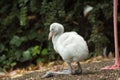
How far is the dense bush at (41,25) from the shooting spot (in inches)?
259

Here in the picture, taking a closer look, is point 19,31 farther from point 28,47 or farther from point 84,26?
point 84,26

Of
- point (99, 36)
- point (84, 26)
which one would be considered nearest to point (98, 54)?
point (99, 36)

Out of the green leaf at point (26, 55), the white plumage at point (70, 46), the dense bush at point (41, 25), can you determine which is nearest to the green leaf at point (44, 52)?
the dense bush at point (41, 25)

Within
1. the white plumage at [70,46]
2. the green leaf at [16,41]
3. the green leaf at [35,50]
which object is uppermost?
the white plumage at [70,46]

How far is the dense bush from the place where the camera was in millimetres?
6586

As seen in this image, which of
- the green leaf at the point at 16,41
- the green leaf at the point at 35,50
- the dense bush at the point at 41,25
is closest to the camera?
the dense bush at the point at 41,25

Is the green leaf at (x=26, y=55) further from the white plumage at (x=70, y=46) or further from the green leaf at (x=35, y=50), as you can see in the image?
the white plumage at (x=70, y=46)

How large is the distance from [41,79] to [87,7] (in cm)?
243

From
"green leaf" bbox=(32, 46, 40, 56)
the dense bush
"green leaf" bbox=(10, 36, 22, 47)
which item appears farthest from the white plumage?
"green leaf" bbox=(10, 36, 22, 47)

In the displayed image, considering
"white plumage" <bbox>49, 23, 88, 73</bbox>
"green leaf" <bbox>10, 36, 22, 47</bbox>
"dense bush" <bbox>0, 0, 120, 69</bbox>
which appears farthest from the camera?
"green leaf" <bbox>10, 36, 22, 47</bbox>

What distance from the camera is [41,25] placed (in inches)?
282

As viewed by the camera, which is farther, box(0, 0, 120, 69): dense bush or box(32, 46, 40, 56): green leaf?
box(32, 46, 40, 56): green leaf

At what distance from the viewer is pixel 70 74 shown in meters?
4.45

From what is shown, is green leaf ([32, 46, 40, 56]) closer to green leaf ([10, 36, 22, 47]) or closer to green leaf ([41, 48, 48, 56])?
green leaf ([41, 48, 48, 56])
